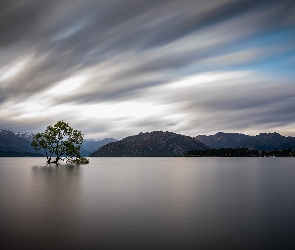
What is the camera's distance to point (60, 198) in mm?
47531

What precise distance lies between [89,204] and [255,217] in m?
23.1

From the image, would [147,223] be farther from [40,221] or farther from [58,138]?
[58,138]

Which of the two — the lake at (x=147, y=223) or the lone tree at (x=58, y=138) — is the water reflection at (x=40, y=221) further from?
the lone tree at (x=58, y=138)

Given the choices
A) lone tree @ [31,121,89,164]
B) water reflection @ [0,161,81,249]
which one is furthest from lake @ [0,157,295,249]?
lone tree @ [31,121,89,164]

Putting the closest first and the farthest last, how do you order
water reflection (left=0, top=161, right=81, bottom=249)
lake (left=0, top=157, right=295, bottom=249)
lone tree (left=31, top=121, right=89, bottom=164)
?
lake (left=0, top=157, right=295, bottom=249) < water reflection (left=0, top=161, right=81, bottom=249) < lone tree (left=31, top=121, right=89, bottom=164)

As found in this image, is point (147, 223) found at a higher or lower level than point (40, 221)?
lower

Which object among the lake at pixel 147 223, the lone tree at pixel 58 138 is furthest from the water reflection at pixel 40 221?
the lone tree at pixel 58 138

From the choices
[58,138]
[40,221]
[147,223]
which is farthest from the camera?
[58,138]

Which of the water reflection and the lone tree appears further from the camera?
the lone tree

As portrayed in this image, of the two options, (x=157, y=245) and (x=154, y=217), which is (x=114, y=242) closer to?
(x=157, y=245)

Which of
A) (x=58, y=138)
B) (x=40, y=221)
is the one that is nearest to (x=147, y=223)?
(x=40, y=221)

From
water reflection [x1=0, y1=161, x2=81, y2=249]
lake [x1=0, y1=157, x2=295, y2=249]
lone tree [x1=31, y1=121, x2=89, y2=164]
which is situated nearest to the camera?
lake [x1=0, y1=157, x2=295, y2=249]

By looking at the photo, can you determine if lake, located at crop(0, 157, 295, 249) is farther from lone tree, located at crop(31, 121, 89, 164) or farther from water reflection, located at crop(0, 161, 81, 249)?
lone tree, located at crop(31, 121, 89, 164)

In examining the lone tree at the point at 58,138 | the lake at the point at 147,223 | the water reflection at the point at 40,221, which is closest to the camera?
the lake at the point at 147,223
